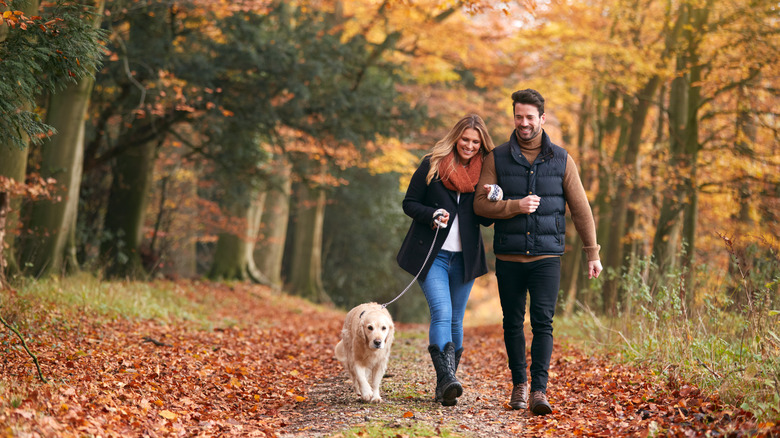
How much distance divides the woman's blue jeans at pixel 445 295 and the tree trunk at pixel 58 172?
6779mm

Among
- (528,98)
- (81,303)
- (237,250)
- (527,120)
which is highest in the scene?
(528,98)

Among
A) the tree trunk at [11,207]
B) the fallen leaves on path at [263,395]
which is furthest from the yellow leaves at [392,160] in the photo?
the fallen leaves on path at [263,395]

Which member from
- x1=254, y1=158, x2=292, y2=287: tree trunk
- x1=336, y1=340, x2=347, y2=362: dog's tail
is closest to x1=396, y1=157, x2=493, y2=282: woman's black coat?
x1=336, y1=340, x2=347, y2=362: dog's tail

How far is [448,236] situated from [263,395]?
2220 mm

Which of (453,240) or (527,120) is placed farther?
(453,240)

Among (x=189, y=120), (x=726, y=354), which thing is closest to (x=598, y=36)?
(x=189, y=120)

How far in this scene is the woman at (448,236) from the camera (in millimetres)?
4977

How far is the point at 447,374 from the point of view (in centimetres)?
489

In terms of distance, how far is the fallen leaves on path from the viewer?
13.1 feet

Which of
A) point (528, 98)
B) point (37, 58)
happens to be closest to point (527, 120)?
point (528, 98)

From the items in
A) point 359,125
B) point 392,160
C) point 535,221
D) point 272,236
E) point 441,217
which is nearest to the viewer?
point 535,221

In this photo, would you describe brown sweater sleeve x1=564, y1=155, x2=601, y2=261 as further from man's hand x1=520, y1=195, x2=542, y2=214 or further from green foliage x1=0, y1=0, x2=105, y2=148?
green foliage x1=0, y1=0, x2=105, y2=148

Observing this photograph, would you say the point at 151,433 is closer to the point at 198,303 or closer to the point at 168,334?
the point at 168,334

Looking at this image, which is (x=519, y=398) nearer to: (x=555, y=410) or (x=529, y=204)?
(x=555, y=410)
